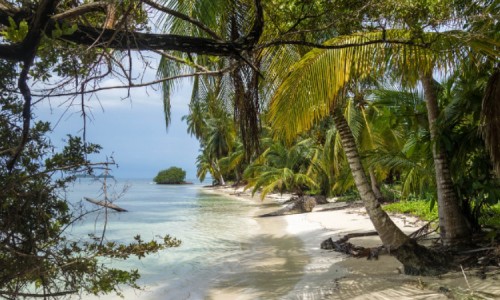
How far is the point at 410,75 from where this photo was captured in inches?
182

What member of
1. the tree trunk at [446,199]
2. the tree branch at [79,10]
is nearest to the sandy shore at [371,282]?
the tree trunk at [446,199]

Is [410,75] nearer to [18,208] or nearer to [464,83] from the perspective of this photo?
[464,83]

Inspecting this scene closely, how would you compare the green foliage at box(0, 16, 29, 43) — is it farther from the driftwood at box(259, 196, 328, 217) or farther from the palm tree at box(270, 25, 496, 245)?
the driftwood at box(259, 196, 328, 217)

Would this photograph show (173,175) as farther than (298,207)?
Yes

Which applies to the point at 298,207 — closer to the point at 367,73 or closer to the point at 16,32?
the point at 367,73

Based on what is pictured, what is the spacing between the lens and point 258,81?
3.52m

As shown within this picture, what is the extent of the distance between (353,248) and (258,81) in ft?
15.4

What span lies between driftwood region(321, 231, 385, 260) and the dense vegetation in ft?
2.72

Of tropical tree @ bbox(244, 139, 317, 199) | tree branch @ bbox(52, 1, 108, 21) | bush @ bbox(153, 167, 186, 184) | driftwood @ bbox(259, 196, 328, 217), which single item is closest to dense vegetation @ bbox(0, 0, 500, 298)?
tree branch @ bbox(52, 1, 108, 21)


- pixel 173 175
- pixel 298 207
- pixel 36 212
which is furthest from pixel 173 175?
pixel 36 212

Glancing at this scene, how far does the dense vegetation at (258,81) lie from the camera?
1682mm

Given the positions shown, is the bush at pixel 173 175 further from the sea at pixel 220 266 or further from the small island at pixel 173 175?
the sea at pixel 220 266

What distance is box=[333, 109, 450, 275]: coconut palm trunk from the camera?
490 centimetres

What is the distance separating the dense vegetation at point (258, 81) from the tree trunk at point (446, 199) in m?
0.02
